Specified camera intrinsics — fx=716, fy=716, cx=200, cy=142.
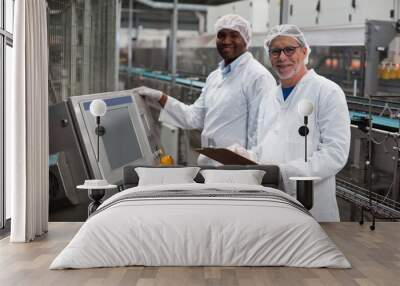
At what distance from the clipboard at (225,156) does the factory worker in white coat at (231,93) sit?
0.20 ft

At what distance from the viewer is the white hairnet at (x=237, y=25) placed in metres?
6.38

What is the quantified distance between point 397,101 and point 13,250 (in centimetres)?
347

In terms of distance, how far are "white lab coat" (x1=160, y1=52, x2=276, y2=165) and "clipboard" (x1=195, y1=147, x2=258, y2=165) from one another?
2.4 inches

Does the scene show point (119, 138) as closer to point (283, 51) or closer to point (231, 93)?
point (231, 93)

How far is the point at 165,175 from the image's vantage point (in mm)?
5902

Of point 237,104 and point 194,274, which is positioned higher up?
point 237,104

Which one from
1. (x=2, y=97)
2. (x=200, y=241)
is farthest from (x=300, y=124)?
(x=2, y=97)

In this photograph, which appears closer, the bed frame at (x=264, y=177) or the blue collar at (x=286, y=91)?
the bed frame at (x=264, y=177)

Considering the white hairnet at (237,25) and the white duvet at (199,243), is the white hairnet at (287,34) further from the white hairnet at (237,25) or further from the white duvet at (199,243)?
the white duvet at (199,243)

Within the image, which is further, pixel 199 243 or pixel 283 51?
pixel 283 51

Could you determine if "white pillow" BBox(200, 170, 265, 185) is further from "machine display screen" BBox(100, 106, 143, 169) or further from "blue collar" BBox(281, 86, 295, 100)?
"machine display screen" BBox(100, 106, 143, 169)

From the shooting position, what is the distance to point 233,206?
4617 millimetres

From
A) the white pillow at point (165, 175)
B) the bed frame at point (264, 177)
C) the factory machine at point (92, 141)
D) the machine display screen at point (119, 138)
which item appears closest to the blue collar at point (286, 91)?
the bed frame at point (264, 177)

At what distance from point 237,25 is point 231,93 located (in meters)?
0.61
